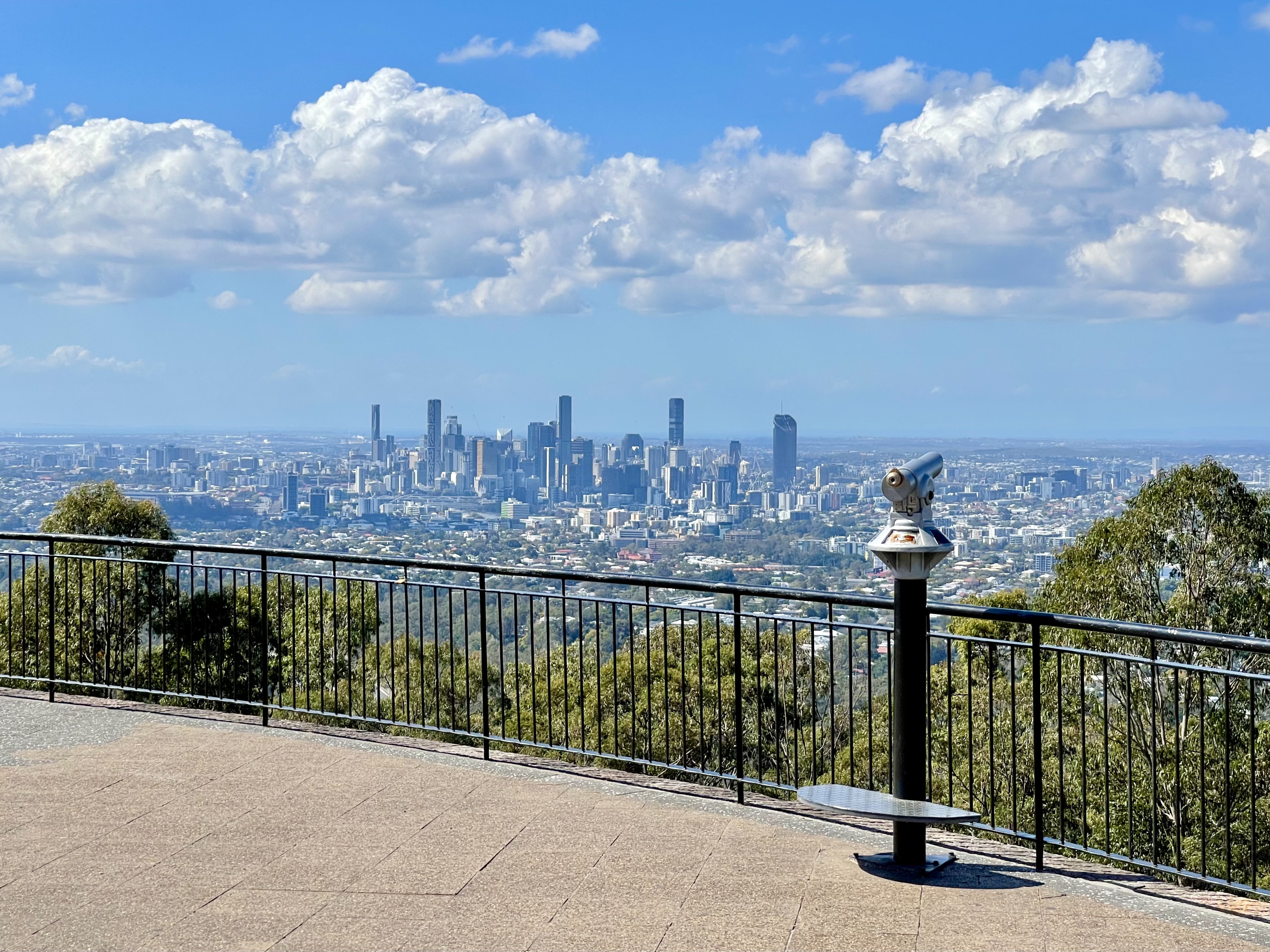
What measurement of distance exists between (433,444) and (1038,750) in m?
161

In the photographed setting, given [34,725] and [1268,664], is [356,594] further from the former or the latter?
[1268,664]

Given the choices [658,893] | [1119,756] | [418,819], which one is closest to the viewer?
[658,893]

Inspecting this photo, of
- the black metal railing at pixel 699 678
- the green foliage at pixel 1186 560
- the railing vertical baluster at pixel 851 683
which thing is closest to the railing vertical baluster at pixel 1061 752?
the black metal railing at pixel 699 678

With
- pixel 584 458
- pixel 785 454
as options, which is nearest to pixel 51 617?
pixel 785 454

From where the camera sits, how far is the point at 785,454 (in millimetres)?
131875

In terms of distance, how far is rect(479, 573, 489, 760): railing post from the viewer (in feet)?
24.5

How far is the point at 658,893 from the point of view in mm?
5238

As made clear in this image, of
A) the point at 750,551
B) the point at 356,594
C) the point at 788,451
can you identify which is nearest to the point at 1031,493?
the point at 750,551

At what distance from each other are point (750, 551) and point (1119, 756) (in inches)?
2536

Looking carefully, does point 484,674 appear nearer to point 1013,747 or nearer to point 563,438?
point 1013,747

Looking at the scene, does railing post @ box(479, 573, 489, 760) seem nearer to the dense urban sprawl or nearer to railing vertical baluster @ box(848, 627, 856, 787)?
railing vertical baluster @ box(848, 627, 856, 787)

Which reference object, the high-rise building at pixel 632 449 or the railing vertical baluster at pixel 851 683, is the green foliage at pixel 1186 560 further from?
the high-rise building at pixel 632 449

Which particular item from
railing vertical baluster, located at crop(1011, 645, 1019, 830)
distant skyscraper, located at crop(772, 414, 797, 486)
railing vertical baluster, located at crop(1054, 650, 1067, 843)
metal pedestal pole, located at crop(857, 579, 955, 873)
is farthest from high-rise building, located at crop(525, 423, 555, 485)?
metal pedestal pole, located at crop(857, 579, 955, 873)

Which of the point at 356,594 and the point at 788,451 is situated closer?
the point at 356,594
